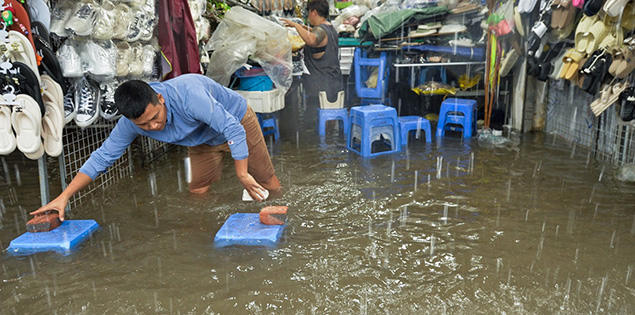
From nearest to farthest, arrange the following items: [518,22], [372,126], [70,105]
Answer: [70,105] → [372,126] → [518,22]

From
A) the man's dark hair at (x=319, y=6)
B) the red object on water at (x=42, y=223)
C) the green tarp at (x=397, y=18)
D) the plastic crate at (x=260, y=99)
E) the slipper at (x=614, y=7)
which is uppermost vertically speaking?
the man's dark hair at (x=319, y=6)

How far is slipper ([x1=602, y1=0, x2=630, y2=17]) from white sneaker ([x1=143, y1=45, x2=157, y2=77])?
406cm

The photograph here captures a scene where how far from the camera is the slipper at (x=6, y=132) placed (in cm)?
290

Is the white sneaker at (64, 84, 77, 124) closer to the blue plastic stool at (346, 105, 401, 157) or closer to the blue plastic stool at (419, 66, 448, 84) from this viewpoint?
the blue plastic stool at (346, 105, 401, 157)

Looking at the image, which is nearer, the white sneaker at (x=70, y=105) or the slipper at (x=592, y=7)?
the white sneaker at (x=70, y=105)

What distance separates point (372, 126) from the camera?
→ 5.45 m

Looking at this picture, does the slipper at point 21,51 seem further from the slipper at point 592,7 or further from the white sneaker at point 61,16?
the slipper at point 592,7

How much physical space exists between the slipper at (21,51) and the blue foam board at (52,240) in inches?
41.0

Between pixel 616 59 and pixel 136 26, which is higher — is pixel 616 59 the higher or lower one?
the lower one

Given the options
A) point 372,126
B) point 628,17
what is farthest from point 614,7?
point 372,126

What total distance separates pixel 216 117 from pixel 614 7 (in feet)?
11.5

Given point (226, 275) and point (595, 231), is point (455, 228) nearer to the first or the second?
point (595, 231)

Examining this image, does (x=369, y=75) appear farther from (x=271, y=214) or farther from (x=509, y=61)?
(x=271, y=214)

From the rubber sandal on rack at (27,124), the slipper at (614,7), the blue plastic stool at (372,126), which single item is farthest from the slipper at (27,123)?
the slipper at (614,7)
